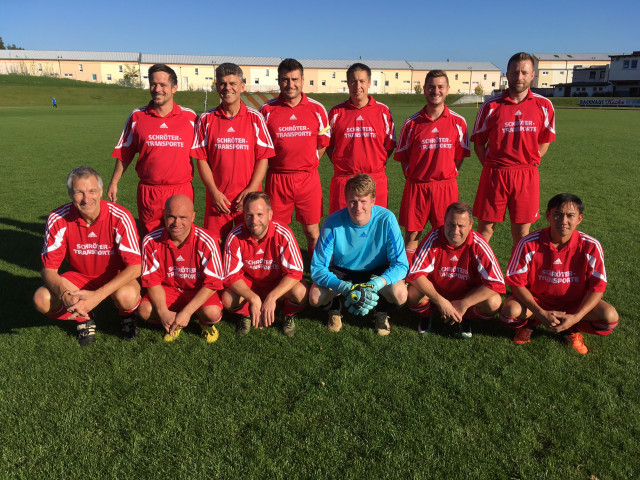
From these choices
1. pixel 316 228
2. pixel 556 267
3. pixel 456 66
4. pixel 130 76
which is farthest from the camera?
pixel 456 66

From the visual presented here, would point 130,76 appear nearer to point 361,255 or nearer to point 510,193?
point 510,193

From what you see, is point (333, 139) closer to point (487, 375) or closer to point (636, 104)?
point (487, 375)

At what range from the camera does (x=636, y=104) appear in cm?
4375

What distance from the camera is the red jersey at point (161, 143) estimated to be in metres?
4.13

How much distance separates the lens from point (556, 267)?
3.50 metres

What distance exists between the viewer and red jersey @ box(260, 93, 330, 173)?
14.4 ft

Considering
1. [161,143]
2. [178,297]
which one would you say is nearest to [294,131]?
[161,143]

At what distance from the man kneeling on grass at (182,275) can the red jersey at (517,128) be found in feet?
9.61

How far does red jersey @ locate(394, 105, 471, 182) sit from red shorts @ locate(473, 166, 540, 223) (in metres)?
0.37

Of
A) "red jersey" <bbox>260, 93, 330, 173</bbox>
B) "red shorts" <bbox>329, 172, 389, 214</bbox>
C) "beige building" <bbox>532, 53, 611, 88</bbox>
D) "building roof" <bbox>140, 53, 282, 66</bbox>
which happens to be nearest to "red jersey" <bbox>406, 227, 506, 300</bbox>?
"red shorts" <bbox>329, 172, 389, 214</bbox>

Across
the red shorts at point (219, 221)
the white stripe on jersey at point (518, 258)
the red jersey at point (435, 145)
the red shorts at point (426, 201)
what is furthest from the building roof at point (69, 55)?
the white stripe on jersey at point (518, 258)

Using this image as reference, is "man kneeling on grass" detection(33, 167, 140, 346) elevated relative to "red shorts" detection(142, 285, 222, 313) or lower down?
elevated

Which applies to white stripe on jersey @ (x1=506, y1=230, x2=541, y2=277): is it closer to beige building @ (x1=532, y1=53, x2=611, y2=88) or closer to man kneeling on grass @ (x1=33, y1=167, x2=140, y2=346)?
man kneeling on grass @ (x1=33, y1=167, x2=140, y2=346)

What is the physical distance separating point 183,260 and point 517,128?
3375 mm
